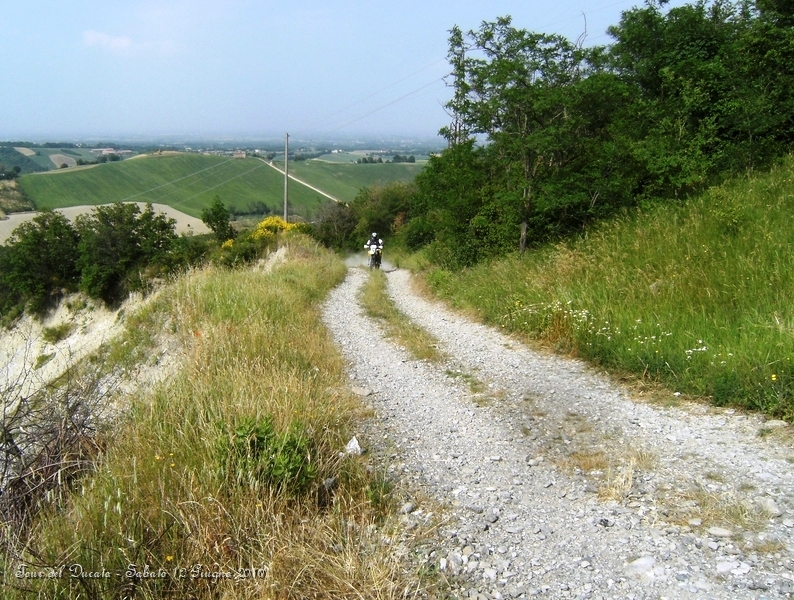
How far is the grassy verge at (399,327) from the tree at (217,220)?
21.9 m

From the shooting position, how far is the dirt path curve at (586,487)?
9.24ft

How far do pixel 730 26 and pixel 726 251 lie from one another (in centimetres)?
1172

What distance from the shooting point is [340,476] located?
3793 millimetres

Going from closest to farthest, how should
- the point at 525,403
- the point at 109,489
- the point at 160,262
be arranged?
the point at 109,489
the point at 525,403
the point at 160,262

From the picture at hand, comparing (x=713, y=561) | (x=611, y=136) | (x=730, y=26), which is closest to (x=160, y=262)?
(x=611, y=136)

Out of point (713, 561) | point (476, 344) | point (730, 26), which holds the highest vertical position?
point (730, 26)

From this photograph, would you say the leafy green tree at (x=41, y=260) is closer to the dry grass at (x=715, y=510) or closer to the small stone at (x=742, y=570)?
the dry grass at (x=715, y=510)

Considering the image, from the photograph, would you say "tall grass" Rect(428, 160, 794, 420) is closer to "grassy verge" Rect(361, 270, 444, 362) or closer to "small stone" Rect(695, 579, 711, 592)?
"grassy verge" Rect(361, 270, 444, 362)

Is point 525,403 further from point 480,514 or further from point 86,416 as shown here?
point 86,416

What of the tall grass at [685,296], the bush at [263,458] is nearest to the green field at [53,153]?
the tall grass at [685,296]

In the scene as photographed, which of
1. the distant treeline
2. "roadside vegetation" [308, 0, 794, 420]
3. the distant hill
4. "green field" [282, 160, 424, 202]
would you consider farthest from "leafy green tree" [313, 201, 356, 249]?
the distant hill

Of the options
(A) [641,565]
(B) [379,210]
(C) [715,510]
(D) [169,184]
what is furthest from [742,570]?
(D) [169,184]

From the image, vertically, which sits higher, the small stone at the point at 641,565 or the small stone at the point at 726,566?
the small stone at the point at 726,566

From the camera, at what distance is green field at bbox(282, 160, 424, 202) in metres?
69.4
